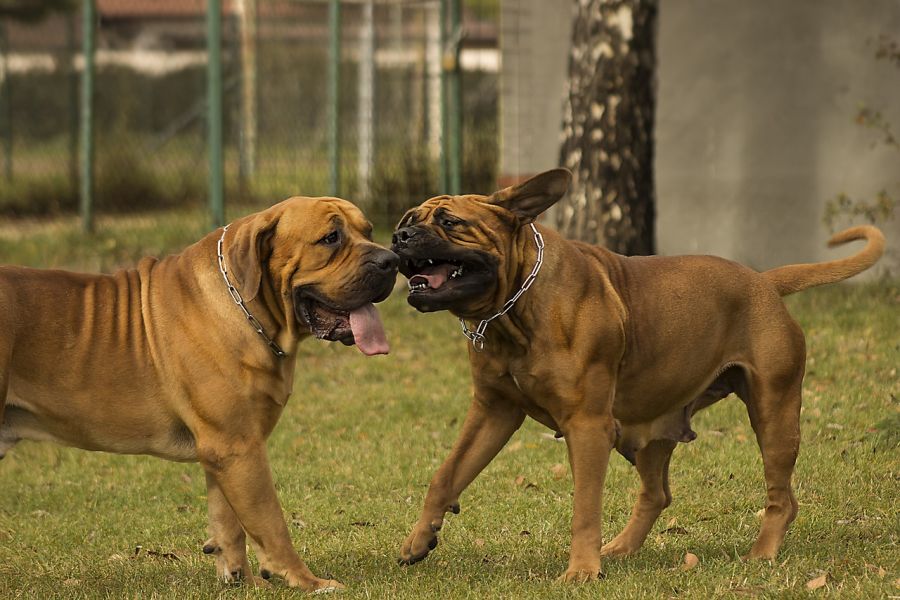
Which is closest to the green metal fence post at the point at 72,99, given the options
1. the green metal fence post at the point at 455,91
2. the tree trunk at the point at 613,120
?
the green metal fence post at the point at 455,91

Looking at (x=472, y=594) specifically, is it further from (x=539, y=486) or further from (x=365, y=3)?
(x=365, y=3)

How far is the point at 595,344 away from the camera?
5.65 meters

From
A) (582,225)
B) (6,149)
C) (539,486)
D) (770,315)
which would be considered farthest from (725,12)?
(6,149)

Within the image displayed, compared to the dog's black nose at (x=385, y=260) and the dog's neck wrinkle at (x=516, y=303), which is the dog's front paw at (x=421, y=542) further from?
the dog's black nose at (x=385, y=260)

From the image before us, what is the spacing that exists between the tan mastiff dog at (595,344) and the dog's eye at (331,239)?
24cm

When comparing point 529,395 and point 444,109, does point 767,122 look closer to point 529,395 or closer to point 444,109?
point 444,109

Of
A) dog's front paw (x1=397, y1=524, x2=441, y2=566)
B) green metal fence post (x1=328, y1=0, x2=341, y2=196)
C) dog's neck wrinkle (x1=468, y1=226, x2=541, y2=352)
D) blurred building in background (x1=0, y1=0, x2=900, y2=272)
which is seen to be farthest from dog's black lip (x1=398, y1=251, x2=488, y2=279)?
green metal fence post (x1=328, y1=0, x2=341, y2=196)

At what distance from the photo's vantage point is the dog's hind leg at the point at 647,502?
20.7 ft

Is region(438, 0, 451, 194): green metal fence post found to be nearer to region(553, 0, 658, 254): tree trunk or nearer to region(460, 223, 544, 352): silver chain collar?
region(553, 0, 658, 254): tree trunk

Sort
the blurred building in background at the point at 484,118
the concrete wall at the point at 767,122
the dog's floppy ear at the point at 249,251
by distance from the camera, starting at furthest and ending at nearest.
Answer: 1. the blurred building in background at the point at 484,118
2. the concrete wall at the point at 767,122
3. the dog's floppy ear at the point at 249,251

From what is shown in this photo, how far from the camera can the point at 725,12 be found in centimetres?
1308

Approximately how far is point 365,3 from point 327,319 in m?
12.2

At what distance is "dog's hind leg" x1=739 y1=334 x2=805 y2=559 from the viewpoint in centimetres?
599

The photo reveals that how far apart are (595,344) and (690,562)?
1047 mm
